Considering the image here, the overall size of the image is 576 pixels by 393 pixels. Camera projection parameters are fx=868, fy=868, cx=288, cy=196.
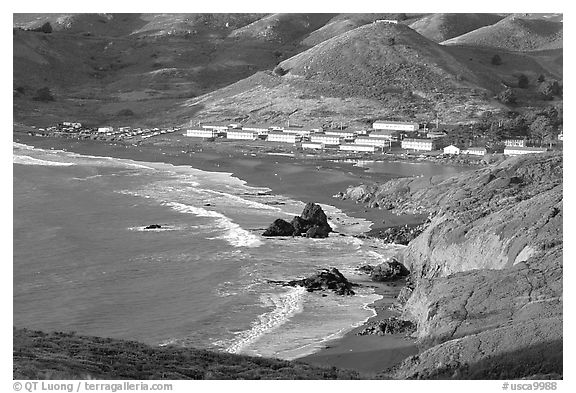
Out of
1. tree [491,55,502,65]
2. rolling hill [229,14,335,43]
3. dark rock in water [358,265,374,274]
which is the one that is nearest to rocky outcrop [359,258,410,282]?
dark rock in water [358,265,374,274]

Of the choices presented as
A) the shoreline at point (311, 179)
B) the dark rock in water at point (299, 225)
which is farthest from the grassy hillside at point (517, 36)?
the dark rock in water at point (299, 225)

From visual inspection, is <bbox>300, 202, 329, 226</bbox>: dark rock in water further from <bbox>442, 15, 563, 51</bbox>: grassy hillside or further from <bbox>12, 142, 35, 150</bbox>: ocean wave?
<bbox>442, 15, 563, 51</bbox>: grassy hillside

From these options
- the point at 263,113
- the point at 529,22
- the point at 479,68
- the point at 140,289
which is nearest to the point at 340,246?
the point at 140,289

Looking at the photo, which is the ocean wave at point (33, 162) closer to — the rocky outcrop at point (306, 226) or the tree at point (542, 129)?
the rocky outcrop at point (306, 226)

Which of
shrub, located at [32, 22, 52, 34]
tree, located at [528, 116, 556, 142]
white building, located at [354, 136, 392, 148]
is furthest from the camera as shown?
shrub, located at [32, 22, 52, 34]

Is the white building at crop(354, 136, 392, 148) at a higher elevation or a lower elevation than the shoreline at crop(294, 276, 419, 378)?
higher

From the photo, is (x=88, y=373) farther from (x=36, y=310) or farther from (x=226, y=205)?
(x=226, y=205)

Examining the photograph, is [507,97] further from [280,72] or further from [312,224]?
[312,224]
